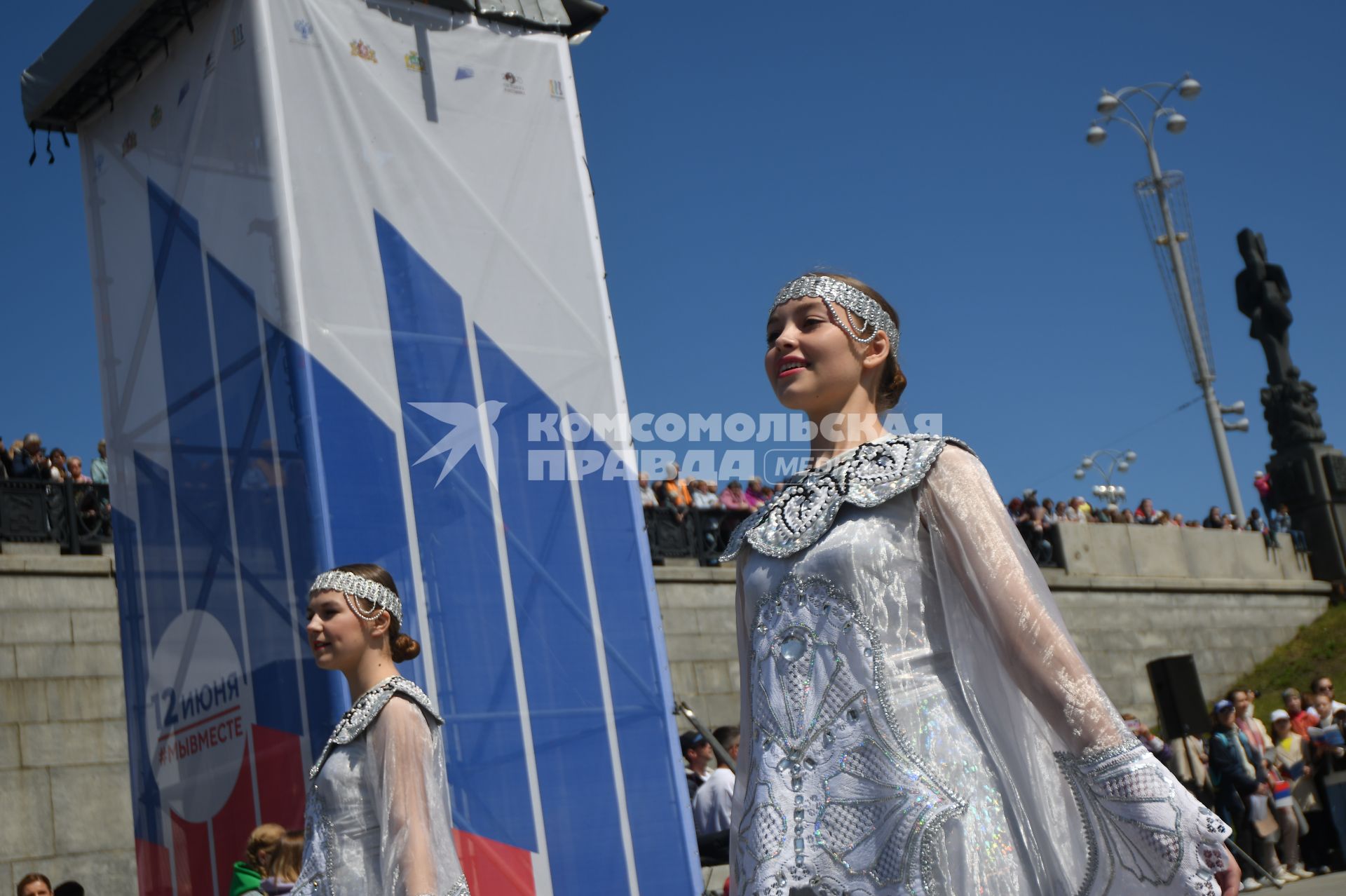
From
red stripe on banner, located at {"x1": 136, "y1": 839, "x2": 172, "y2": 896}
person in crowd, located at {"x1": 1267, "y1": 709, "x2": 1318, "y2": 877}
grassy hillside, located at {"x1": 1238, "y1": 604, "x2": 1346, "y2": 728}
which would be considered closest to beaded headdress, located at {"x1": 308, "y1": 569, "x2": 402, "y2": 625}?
red stripe on banner, located at {"x1": 136, "y1": 839, "x2": 172, "y2": 896}

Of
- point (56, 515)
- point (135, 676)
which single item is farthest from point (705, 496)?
point (135, 676)

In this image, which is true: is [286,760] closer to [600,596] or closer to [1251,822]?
[600,596]

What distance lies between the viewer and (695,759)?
34.3 ft

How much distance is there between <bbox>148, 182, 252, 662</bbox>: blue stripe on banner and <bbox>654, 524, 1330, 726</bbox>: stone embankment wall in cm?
1583

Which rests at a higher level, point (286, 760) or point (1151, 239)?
point (1151, 239)

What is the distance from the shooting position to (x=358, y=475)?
7.50 meters

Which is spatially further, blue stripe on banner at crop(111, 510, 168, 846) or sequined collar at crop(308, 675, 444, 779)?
blue stripe on banner at crop(111, 510, 168, 846)

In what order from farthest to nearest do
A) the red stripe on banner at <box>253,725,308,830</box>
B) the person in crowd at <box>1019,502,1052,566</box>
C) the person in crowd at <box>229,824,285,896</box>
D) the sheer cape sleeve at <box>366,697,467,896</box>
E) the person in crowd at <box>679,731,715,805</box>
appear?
the person in crowd at <box>1019,502,1052,566</box>, the person in crowd at <box>679,731,715,805</box>, the red stripe on banner at <box>253,725,308,830</box>, the person in crowd at <box>229,824,285,896</box>, the sheer cape sleeve at <box>366,697,467,896</box>

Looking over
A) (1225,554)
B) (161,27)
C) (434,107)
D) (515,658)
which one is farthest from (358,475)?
(1225,554)

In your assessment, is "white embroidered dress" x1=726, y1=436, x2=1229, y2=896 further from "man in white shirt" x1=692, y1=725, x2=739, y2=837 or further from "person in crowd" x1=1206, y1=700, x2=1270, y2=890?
"person in crowd" x1=1206, y1=700, x2=1270, y2=890

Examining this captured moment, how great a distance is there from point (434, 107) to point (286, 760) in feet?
12.5

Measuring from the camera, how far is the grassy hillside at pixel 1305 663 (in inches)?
936

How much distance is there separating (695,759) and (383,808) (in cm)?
656

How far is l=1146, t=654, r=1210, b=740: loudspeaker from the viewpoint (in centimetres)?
Result: 1272
